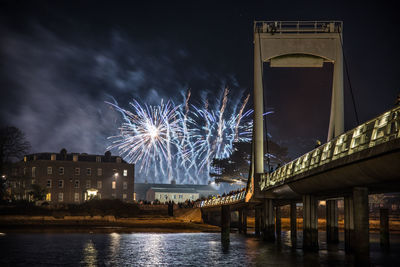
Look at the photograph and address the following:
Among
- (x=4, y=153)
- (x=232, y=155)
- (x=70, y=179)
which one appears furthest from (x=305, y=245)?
(x=70, y=179)

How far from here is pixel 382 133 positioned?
1848cm

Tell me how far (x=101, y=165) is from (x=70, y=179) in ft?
26.1

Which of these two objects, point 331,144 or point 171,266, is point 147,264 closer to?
point 171,266

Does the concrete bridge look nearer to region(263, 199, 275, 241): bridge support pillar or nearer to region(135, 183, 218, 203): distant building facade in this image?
region(263, 199, 275, 241): bridge support pillar

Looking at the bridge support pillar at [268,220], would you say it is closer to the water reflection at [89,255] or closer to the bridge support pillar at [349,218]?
the bridge support pillar at [349,218]

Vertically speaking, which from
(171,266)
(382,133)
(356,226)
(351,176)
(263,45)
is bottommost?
(171,266)

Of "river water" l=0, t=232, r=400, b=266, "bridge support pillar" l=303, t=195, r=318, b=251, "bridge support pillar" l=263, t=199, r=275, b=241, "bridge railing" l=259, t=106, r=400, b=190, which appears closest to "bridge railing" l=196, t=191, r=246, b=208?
"bridge support pillar" l=263, t=199, r=275, b=241

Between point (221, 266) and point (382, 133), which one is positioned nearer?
point (382, 133)

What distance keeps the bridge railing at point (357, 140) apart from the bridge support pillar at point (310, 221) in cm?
402

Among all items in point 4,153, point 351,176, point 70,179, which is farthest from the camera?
point 70,179

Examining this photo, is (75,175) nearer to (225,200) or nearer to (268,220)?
(225,200)

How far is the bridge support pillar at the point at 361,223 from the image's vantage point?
23594 mm

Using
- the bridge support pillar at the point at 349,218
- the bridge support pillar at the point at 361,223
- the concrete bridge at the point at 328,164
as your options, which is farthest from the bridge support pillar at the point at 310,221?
the bridge support pillar at the point at 361,223

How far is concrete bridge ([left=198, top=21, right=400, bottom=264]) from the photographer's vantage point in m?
19.4
